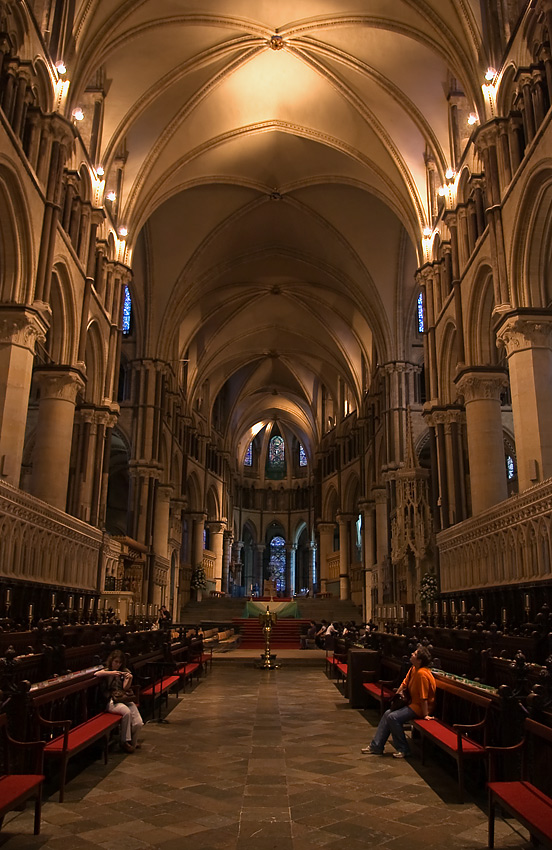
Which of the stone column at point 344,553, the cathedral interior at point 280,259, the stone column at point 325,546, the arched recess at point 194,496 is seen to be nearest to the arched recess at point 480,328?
the cathedral interior at point 280,259

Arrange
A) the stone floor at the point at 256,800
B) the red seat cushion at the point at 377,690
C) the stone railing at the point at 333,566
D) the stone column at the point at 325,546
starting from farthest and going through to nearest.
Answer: the stone column at the point at 325,546 → the stone railing at the point at 333,566 → the red seat cushion at the point at 377,690 → the stone floor at the point at 256,800

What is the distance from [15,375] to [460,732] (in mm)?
10596

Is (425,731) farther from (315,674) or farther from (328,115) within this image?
(328,115)

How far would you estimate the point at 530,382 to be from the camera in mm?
13680

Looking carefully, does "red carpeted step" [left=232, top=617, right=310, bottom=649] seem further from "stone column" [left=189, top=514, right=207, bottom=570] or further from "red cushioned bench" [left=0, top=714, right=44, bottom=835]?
"red cushioned bench" [left=0, top=714, right=44, bottom=835]

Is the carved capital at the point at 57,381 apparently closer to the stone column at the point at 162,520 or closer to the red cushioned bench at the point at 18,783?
the stone column at the point at 162,520

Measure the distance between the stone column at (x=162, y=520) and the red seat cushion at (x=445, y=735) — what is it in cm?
2313

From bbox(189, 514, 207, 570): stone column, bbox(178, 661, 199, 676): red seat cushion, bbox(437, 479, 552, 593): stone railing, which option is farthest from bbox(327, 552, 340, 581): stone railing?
bbox(178, 661, 199, 676): red seat cushion

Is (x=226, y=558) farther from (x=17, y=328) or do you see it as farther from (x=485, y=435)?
(x=17, y=328)

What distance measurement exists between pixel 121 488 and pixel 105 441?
19973 millimetres

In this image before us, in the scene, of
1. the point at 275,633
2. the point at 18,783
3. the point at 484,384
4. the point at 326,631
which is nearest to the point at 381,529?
the point at 275,633

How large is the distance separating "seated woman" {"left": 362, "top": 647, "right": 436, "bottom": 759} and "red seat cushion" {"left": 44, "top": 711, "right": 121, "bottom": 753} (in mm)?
2760

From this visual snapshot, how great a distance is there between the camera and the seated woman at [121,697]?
24.9 feet

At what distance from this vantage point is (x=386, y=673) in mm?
10930
